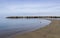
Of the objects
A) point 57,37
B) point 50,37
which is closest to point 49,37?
point 50,37

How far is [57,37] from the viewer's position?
984 cm

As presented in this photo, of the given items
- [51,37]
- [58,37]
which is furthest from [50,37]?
[58,37]

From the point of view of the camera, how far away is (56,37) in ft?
32.3

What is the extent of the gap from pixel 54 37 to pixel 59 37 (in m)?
0.47

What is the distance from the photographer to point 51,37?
9891 mm

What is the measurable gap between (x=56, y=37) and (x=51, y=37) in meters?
0.48

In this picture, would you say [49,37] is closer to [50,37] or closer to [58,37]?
[50,37]

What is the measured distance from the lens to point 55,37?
32.4ft

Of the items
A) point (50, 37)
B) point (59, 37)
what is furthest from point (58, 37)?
point (50, 37)

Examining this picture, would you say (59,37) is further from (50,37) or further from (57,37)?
(50,37)

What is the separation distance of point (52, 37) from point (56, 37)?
1.25 ft

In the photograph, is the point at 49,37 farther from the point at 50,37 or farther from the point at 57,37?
the point at 57,37

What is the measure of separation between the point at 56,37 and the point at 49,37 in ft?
2.20

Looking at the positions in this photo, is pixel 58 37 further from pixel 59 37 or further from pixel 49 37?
pixel 49 37
